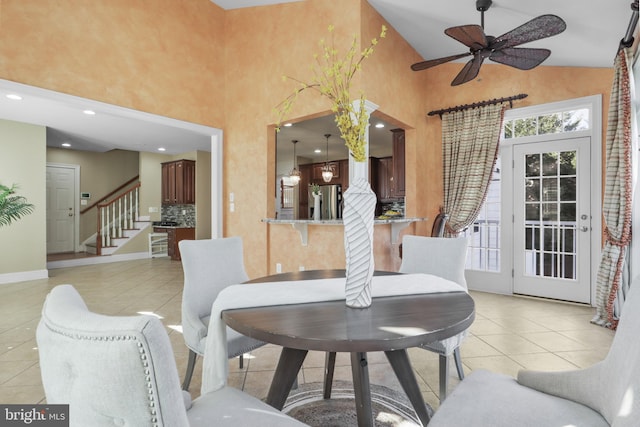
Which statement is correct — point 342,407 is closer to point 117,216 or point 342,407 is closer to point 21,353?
point 21,353

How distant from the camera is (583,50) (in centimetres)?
362

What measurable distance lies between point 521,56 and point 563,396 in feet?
9.01

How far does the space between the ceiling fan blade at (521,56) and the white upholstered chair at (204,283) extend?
2.67 m

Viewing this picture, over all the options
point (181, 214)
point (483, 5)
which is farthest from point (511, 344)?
point (181, 214)

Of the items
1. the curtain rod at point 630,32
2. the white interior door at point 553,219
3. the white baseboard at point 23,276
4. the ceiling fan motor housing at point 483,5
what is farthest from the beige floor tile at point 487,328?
the white baseboard at point 23,276

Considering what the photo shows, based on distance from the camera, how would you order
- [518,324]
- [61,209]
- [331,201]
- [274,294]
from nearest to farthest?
[274,294] < [518,324] < [61,209] < [331,201]

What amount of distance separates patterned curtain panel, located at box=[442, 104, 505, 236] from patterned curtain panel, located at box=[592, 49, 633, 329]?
127cm

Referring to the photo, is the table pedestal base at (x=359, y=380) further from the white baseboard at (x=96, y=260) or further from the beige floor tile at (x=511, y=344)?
the white baseboard at (x=96, y=260)

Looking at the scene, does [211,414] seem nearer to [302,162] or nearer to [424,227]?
[424,227]

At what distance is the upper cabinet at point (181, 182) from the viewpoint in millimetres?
8375

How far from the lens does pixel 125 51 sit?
375 centimetres

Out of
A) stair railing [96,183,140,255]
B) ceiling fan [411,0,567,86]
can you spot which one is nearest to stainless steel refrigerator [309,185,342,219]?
stair railing [96,183,140,255]

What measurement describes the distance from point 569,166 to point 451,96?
173 cm

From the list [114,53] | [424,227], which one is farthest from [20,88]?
[424,227]
